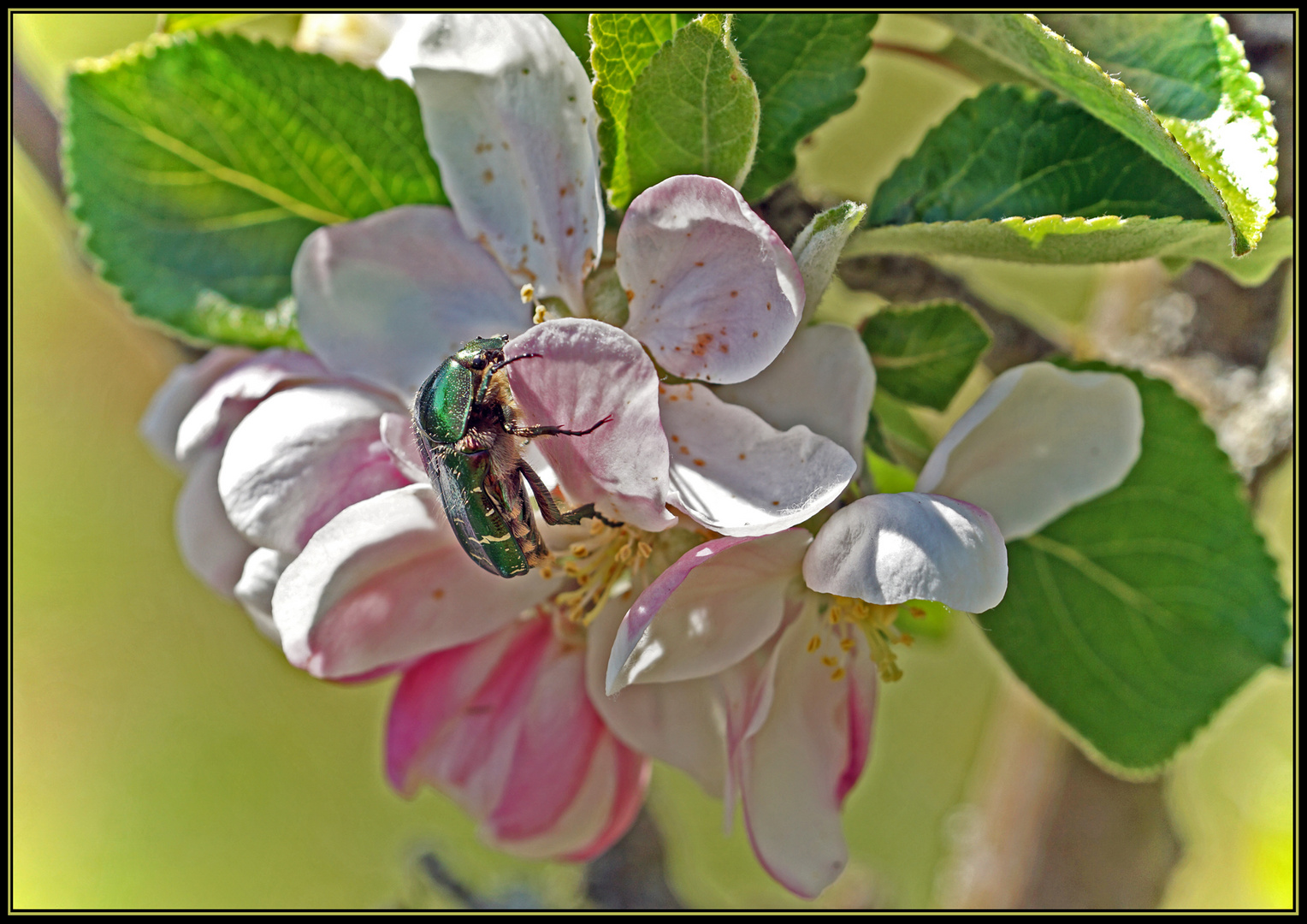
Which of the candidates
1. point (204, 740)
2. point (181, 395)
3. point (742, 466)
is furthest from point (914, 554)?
point (204, 740)

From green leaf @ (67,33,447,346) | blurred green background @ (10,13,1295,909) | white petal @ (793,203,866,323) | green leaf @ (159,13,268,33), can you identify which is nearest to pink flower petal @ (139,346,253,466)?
green leaf @ (67,33,447,346)

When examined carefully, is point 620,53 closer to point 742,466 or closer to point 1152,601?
point 742,466

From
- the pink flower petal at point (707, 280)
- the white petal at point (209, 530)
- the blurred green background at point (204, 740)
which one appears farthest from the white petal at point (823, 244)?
→ the blurred green background at point (204, 740)

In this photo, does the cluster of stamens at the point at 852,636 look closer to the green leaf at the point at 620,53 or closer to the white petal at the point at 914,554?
the white petal at the point at 914,554

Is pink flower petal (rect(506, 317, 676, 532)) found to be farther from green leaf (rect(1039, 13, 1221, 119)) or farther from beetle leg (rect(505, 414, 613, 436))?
green leaf (rect(1039, 13, 1221, 119))

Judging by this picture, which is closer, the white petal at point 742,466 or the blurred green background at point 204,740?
the white petal at point 742,466

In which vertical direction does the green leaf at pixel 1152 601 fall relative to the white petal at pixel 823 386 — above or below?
below
